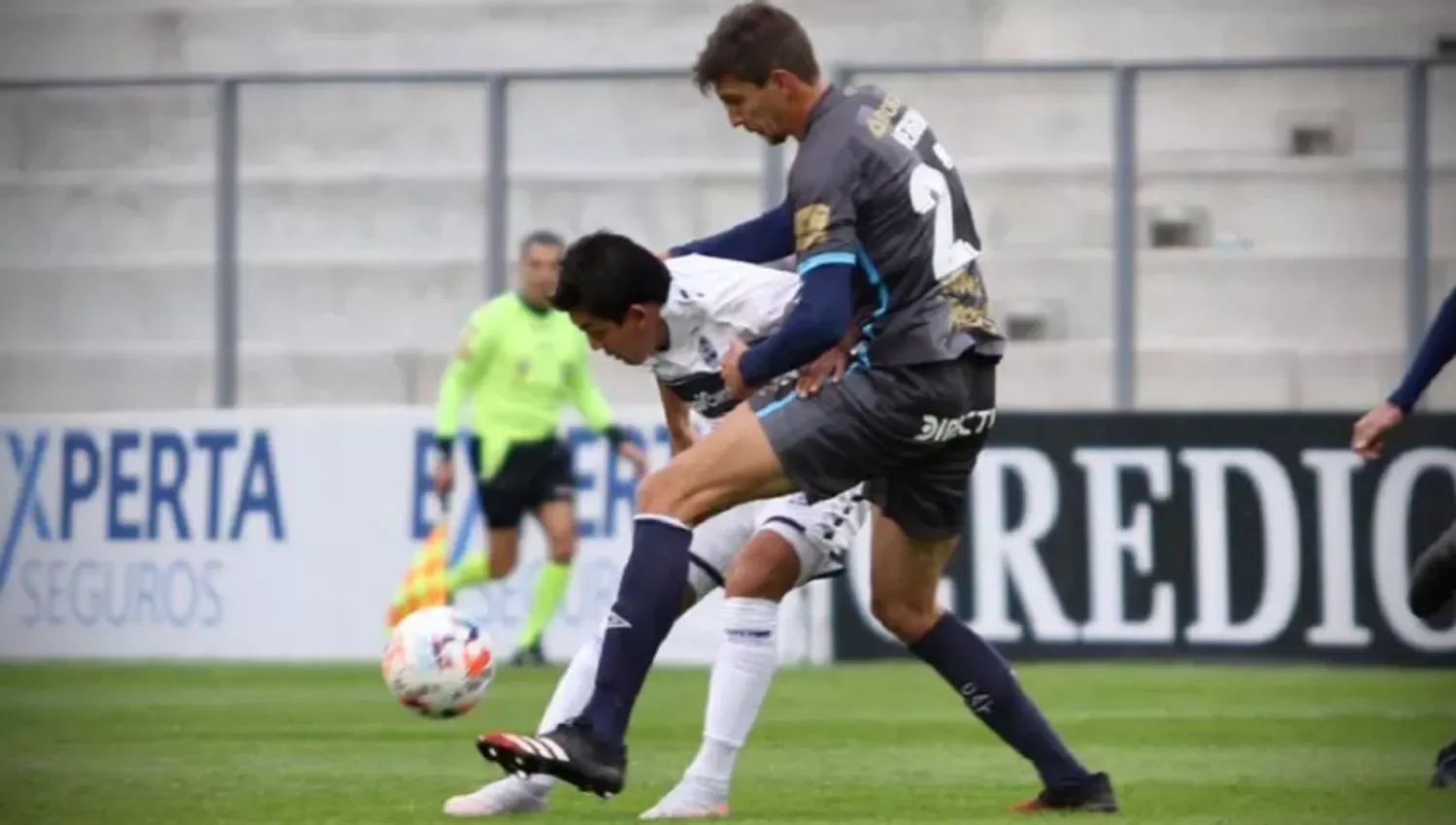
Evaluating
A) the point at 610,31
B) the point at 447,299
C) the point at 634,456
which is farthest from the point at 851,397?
the point at 610,31

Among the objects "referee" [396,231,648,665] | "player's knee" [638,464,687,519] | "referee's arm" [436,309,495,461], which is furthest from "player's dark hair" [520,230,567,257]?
"player's knee" [638,464,687,519]

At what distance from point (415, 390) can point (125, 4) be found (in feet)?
16.2

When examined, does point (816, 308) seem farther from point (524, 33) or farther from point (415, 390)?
point (524, 33)

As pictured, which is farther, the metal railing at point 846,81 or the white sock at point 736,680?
the metal railing at point 846,81

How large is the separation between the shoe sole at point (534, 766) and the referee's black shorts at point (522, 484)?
8.35 meters

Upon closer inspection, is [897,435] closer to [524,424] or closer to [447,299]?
[524,424]

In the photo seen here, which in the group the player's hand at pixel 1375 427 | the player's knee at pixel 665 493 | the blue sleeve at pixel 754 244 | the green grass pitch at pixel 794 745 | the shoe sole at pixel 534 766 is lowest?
the green grass pitch at pixel 794 745

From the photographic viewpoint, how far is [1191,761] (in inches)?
A: 373

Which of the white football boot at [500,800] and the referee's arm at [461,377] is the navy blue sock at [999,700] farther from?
the referee's arm at [461,377]

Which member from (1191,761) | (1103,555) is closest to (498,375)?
(1103,555)

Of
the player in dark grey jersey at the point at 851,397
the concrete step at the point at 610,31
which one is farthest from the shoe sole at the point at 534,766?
the concrete step at the point at 610,31

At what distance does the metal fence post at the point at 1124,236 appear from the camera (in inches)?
615

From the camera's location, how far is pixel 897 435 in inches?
288

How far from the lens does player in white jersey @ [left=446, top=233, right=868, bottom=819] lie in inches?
287
